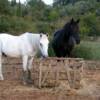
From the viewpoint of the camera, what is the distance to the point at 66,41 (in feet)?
35.8

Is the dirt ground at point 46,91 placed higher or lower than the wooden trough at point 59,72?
lower

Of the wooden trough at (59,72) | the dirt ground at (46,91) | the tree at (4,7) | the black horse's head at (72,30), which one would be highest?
the tree at (4,7)

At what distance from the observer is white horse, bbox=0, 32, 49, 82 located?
851cm

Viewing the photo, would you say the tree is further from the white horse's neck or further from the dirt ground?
the white horse's neck

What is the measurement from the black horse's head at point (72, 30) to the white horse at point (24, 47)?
2074 mm

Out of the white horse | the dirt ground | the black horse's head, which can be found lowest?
the dirt ground

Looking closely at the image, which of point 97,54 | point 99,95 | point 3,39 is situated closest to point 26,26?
point 97,54

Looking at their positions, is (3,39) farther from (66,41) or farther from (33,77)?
(66,41)

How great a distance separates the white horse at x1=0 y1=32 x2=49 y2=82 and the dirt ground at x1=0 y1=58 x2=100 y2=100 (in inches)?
18.9

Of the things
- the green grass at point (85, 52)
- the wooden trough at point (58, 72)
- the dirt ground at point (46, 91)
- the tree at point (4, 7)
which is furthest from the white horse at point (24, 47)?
the tree at point (4, 7)

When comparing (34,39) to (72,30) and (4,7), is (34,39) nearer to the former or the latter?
(72,30)

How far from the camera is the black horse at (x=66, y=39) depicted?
10.5 meters

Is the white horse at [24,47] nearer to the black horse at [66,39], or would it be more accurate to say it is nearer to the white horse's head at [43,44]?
the white horse's head at [43,44]

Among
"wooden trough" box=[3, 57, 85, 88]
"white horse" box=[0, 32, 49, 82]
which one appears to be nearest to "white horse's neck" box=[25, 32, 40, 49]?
"white horse" box=[0, 32, 49, 82]
